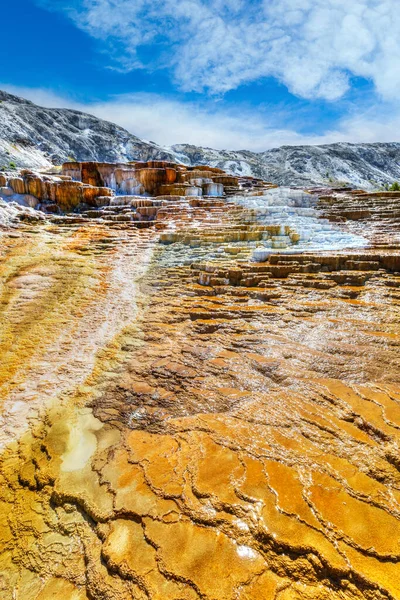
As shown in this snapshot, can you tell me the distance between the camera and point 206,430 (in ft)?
9.18

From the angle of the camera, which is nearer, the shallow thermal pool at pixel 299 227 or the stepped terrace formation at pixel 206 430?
the stepped terrace formation at pixel 206 430

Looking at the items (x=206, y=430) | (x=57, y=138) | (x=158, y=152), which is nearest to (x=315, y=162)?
(x=158, y=152)

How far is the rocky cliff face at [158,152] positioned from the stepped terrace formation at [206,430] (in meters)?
21.6

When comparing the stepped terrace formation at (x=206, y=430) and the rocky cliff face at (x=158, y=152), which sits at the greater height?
the rocky cliff face at (x=158, y=152)

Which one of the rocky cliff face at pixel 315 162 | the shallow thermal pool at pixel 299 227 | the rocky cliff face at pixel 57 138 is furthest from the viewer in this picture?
the rocky cliff face at pixel 315 162

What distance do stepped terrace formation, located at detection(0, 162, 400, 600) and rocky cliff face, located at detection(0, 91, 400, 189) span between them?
21.6m

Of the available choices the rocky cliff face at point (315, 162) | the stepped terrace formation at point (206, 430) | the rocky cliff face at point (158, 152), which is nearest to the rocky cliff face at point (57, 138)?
the rocky cliff face at point (158, 152)

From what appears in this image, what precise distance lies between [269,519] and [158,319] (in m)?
3.87

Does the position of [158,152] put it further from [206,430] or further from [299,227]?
[206,430]

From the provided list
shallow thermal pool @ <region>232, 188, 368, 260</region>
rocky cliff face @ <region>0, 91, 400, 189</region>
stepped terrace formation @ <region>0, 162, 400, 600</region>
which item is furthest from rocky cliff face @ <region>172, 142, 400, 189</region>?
stepped terrace formation @ <region>0, 162, 400, 600</region>

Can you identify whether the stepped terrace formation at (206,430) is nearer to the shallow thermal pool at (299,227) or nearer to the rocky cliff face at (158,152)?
the shallow thermal pool at (299,227)

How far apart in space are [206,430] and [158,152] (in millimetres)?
38636

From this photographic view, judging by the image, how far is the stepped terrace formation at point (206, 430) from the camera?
5.86ft

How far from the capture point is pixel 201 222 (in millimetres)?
11719
